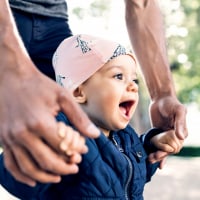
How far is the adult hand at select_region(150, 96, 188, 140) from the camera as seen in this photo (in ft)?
5.41

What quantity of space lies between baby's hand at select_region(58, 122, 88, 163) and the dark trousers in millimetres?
750

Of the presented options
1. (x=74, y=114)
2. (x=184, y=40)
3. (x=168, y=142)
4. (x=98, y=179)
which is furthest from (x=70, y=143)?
(x=184, y=40)

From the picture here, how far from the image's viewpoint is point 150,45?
1925 millimetres

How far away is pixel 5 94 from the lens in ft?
3.25

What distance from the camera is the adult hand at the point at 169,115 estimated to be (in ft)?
5.41

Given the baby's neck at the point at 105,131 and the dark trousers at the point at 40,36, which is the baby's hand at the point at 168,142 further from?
the dark trousers at the point at 40,36

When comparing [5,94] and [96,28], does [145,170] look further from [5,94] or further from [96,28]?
[96,28]

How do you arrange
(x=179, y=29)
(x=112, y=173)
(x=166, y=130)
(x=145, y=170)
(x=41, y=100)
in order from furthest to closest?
(x=179, y=29) < (x=166, y=130) < (x=145, y=170) < (x=112, y=173) < (x=41, y=100)

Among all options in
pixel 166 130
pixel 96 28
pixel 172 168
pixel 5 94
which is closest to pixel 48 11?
pixel 166 130

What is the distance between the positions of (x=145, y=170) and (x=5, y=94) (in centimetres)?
66

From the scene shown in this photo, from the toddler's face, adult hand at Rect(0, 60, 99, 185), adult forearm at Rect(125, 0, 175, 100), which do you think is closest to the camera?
adult hand at Rect(0, 60, 99, 185)

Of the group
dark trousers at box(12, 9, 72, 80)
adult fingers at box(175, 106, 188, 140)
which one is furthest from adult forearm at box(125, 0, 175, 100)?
dark trousers at box(12, 9, 72, 80)

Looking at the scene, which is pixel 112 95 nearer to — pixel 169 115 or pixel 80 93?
pixel 80 93

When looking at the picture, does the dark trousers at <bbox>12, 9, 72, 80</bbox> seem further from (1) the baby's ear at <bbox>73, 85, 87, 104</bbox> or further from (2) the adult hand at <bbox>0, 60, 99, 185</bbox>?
(2) the adult hand at <bbox>0, 60, 99, 185</bbox>
